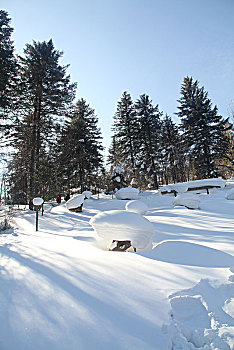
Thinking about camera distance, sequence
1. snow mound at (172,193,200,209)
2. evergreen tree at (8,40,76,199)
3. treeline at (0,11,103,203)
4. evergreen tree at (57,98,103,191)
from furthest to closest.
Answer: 1. evergreen tree at (57,98,103,191)
2. evergreen tree at (8,40,76,199)
3. treeline at (0,11,103,203)
4. snow mound at (172,193,200,209)

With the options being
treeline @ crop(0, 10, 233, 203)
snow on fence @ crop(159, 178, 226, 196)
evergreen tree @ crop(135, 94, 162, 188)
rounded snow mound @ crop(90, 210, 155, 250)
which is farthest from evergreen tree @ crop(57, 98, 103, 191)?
rounded snow mound @ crop(90, 210, 155, 250)

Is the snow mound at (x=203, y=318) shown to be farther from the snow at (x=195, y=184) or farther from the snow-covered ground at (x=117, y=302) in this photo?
the snow at (x=195, y=184)

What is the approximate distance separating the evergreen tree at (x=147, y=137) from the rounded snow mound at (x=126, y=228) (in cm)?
1759

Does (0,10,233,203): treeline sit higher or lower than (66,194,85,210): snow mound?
higher

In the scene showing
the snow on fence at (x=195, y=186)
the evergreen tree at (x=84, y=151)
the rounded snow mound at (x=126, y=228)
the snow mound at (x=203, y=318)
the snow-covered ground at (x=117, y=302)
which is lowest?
the snow mound at (x=203, y=318)

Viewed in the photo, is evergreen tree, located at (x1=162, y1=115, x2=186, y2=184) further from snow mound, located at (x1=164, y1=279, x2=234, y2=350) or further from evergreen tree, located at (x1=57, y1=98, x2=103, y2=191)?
snow mound, located at (x1=164, y1=279, x2=234, y2=350)

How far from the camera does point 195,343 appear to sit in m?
1.20

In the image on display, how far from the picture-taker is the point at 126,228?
347cm

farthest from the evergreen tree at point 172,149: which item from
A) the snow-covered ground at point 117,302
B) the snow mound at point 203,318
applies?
the snow mound at point 203,318

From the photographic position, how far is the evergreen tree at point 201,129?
17.7 m

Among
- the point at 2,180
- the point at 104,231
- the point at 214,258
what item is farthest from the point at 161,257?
the point at 2,180

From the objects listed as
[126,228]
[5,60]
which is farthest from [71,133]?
[126,228]

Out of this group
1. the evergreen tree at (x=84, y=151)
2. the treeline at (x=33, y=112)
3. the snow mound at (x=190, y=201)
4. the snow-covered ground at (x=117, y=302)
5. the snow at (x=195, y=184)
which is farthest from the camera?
the evergreen tree at (x=84, y=151)

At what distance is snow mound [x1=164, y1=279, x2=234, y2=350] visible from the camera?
1.19 metres
